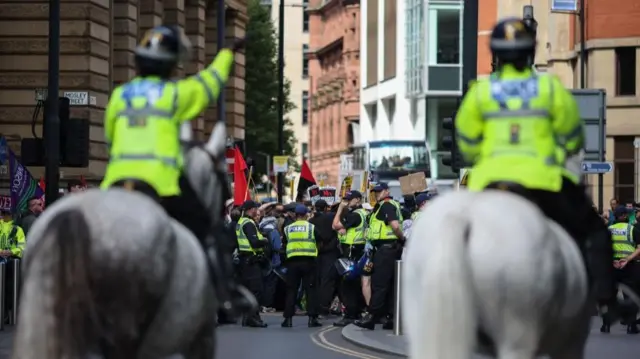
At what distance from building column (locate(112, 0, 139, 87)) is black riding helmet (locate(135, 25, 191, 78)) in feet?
113

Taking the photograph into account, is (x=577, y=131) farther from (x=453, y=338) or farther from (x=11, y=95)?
(x=11, y=95)

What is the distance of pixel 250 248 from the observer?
3075 centimetres

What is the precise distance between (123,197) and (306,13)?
136m

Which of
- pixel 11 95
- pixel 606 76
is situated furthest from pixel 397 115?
pixel 11 95

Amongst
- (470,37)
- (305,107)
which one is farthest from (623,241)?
(305,107)

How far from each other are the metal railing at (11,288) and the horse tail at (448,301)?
1636 centimetres

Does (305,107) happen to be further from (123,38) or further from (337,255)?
(337,255)

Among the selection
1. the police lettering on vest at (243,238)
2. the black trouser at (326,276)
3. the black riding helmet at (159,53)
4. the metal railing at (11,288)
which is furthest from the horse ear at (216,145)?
the police lettering on vest at (243,238)

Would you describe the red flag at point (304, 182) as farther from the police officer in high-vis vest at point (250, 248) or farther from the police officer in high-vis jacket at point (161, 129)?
the police officer in high-vis jacket at point (161, 129)

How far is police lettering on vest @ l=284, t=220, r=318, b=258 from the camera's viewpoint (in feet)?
95.9

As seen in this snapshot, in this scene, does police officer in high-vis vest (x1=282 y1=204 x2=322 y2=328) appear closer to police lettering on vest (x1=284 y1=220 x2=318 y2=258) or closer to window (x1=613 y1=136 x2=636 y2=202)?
police lettering on vest (x1=284 y1=220 x2=318 y2=258)

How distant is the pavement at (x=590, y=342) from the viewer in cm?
2211

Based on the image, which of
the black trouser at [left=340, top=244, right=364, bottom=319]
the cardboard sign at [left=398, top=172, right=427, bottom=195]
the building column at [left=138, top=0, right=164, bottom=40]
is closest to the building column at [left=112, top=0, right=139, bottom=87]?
the building column at [left=138, top=0, right=164, bottom=40]

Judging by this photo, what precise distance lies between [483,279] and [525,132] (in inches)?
48.0
